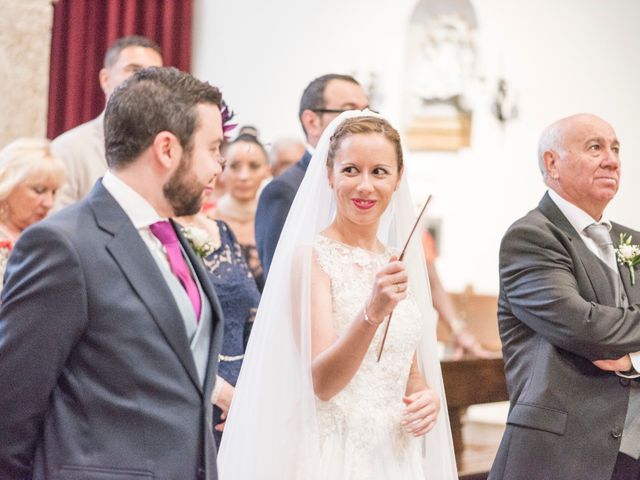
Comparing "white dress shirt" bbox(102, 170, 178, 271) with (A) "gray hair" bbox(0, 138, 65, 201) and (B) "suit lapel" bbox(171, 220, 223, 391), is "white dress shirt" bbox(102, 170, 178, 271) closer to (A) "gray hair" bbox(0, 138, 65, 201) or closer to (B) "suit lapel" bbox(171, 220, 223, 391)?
(B) "suit lapel" bbox(171, 220, 223, 391)

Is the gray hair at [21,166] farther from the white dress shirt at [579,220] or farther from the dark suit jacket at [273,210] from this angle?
the white dress shirt at [579,220]

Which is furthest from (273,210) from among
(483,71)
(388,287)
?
(483,71)

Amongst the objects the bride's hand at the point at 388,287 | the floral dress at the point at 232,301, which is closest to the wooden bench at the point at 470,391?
the floral dress at the point at 232,301

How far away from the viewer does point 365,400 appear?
2.78m

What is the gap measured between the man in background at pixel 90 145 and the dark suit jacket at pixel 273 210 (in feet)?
2.84

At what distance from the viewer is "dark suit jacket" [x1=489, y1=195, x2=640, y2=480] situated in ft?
10.2

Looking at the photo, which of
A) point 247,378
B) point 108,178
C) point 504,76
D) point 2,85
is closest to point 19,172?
point 2,85

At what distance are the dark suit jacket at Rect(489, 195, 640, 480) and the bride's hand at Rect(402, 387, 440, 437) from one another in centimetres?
52

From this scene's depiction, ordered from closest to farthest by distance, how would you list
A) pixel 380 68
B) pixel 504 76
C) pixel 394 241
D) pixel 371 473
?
1. pixel 371 473
2. pixel 394 241
3. pixel 504 76
4. pixel 380 68

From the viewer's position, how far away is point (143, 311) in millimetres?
1998

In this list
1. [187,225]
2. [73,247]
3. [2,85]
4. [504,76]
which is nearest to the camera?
[73,247]

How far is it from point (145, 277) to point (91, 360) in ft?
0.63

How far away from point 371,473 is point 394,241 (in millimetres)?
722

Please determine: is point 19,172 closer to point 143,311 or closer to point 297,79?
point 143,311
